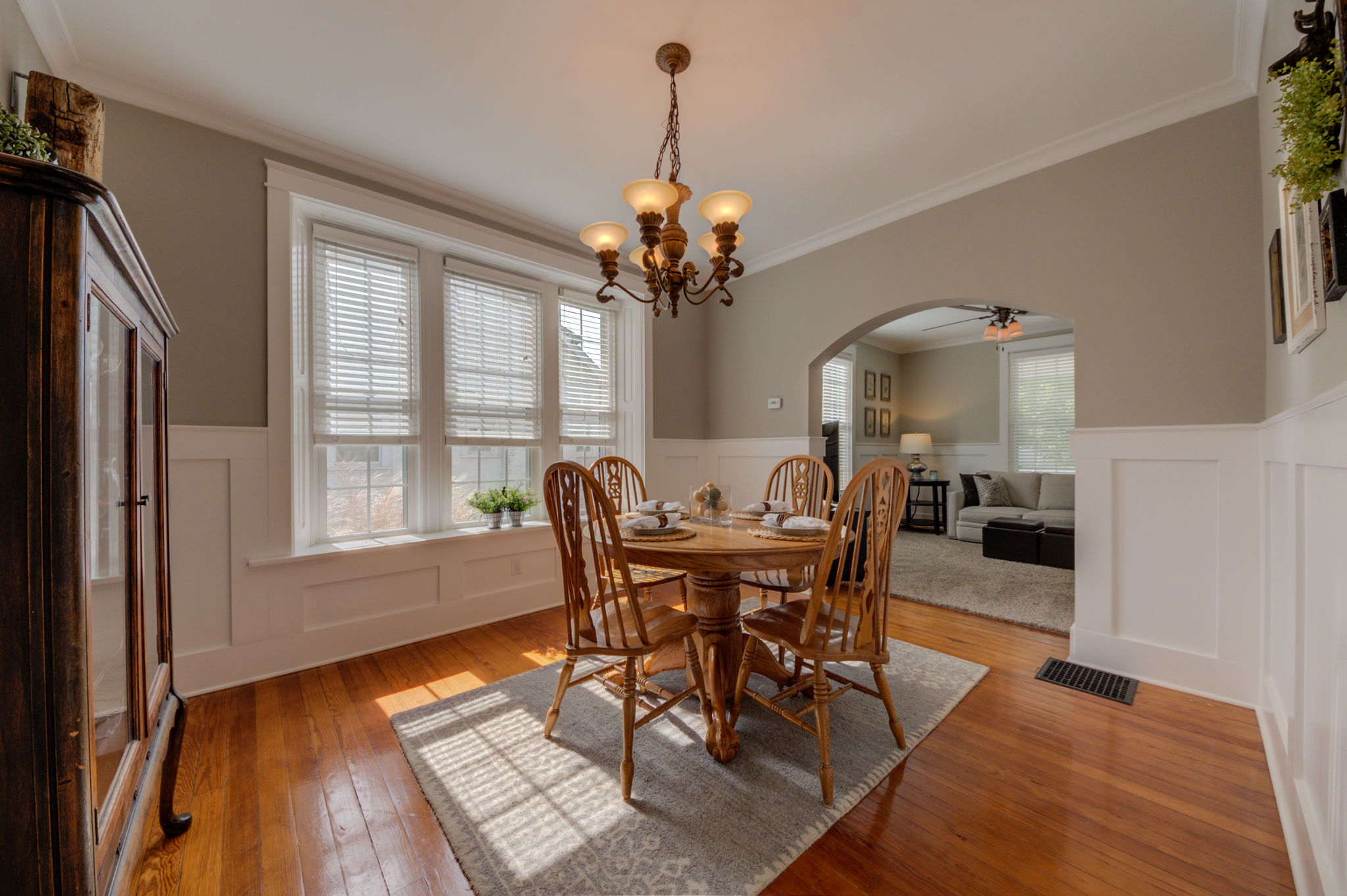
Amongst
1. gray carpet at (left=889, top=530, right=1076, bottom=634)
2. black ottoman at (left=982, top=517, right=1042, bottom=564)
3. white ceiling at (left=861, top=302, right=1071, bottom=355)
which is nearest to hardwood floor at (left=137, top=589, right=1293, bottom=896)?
gray carpet at (left=889, top=530, right=1076, bottom=634)

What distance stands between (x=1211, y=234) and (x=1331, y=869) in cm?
246

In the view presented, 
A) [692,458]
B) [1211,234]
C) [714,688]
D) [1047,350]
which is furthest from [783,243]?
[1047,350]

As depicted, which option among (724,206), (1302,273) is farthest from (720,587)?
(1302,273)

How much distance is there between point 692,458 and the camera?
4.64 m

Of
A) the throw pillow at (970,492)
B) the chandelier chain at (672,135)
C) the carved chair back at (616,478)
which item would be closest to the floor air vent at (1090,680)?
the carved chair back at (616,478)

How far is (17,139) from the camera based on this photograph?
1021mm

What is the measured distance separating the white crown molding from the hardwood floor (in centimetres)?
268

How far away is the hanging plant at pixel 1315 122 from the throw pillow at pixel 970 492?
5.66m

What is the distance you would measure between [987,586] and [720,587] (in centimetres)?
307

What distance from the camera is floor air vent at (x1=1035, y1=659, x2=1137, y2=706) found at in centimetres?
230

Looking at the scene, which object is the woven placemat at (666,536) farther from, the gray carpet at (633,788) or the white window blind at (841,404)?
the white window blind at (841,404)

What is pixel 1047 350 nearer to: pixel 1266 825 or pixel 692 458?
pixel 692 458

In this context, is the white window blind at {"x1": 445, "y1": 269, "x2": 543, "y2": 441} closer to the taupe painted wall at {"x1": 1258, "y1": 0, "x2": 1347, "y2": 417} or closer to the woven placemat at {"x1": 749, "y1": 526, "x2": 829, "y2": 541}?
the woven placemat at {"x1": 749, "y1": 526, "x2": 829, "y2": 541}

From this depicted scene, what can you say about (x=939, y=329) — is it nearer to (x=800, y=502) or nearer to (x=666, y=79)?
(x=800, y=502)
